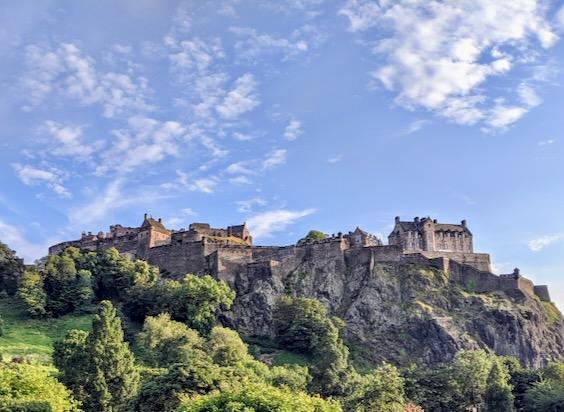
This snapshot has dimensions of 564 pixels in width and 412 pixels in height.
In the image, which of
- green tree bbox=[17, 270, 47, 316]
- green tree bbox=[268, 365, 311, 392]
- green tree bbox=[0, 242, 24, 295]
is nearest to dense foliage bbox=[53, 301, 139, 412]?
green tree bbox=[268, 365, 311, 392]

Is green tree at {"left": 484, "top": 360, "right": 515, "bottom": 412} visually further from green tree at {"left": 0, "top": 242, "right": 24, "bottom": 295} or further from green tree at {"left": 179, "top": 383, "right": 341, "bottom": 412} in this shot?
green tree at {"left": 0, "top": 242, "right": 24, "bottom": 295}

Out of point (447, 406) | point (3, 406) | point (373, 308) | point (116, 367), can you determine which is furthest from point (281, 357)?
point (3, 406)

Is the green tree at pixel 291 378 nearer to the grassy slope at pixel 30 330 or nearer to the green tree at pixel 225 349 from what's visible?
the green tree at pixel 225 349

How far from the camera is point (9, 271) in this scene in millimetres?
105750

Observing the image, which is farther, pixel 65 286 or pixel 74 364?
pixel 65 286

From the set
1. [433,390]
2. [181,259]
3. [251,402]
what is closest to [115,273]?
[181,259]

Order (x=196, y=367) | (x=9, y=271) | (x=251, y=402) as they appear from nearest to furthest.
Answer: (x=251, y=402), (x=196, y=367), (x=9, y=271)

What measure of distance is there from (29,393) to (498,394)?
49097 millimetres

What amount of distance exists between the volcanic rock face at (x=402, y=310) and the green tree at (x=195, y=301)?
6.89 meters

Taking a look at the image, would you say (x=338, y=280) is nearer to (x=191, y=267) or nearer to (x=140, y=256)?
(x=191, y=267)

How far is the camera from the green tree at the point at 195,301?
90.9 meters

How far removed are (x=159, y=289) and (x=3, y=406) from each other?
5351 cm

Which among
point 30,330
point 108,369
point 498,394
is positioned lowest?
point 498,394

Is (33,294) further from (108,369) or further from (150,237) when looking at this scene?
(108,369)
